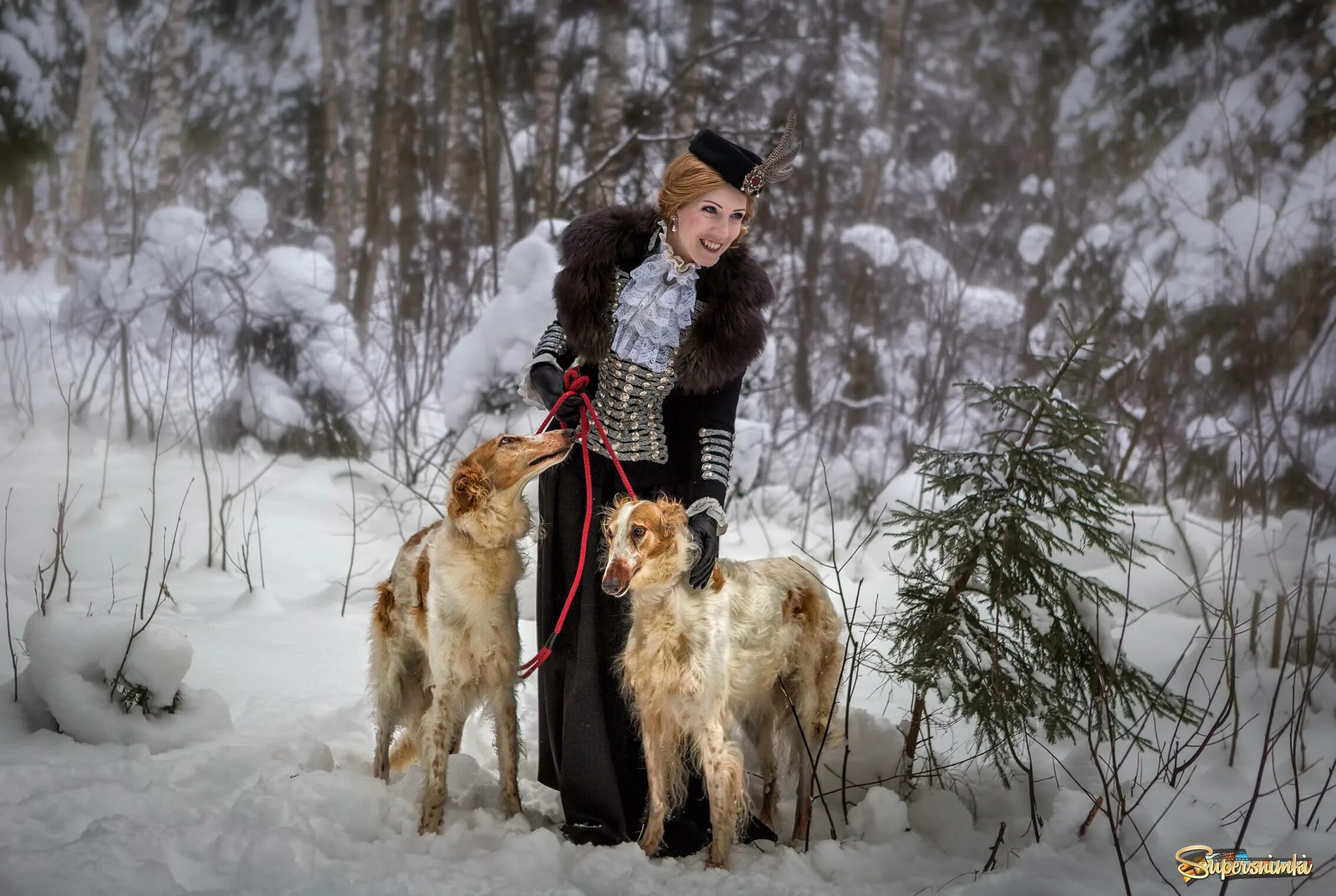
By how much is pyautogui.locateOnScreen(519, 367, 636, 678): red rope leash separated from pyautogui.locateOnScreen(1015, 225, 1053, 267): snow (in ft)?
24.7

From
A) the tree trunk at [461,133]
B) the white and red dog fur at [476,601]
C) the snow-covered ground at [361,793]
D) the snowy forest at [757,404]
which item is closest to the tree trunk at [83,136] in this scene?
the snowy forest at [757,404]

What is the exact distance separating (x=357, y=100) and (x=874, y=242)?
5145 mm

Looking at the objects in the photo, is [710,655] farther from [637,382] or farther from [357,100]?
[357,100]

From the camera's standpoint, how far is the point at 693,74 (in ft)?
24.6

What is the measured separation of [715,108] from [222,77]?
4.18 meters

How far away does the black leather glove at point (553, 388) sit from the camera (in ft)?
8.17

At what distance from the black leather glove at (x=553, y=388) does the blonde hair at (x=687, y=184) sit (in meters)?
0.55

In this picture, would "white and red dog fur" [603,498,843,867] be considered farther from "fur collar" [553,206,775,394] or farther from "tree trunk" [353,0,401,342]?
"tree trunk" [353,0,401,342]

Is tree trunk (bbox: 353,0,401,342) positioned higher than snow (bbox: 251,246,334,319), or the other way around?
tree trunk (bbox: 353,0,401,342)

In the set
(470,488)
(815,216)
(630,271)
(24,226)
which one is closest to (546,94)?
(815,216)

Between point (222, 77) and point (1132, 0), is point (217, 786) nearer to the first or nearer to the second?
point (222, 77)

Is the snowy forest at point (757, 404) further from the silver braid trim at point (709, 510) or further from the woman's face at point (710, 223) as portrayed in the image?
the woman's face at point (710, 223)

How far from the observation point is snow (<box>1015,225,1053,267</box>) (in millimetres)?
8727

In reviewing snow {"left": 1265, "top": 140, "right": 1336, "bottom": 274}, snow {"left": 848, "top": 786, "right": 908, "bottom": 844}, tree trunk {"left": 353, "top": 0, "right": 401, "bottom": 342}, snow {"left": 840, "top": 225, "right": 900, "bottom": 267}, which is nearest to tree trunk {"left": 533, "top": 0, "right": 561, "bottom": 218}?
tree trunk {"left": 353, "top": 0, "right": 401, "bottom": 342}
